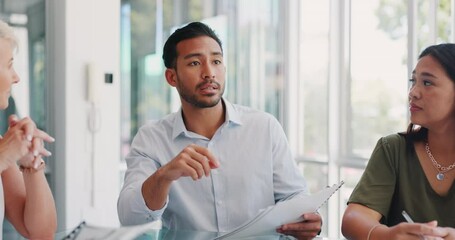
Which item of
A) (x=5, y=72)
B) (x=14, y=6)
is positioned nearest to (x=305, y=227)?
(x=5, y=72)

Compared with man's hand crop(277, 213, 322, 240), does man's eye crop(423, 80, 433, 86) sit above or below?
above

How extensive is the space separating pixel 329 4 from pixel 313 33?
25 centimetres

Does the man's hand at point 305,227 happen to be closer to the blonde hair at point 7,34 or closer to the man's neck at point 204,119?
the man's neck at point 204,119

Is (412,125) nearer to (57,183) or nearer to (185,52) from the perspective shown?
(185,52)

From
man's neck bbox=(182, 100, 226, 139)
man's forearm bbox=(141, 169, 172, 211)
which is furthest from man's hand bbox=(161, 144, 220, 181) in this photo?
man's neck bbox=(182, 100, 226, 139)

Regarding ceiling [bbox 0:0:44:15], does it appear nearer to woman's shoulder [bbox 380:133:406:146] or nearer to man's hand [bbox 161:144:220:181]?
man's hand [bbox 161:144:220:181]

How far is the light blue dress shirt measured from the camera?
2211mm

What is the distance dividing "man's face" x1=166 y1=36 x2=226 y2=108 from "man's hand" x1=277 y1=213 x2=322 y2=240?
0.56m

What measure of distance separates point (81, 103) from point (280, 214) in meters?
2.15

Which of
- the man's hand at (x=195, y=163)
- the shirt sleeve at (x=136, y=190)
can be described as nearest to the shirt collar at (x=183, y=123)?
the shirt sleeve at (x=136, y=190)

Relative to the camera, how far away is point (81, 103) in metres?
3.66

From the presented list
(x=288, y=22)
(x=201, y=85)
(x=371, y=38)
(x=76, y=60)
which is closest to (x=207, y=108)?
(x=201, y=85)

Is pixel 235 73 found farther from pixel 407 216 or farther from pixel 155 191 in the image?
pixel 407 216

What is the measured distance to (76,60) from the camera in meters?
3.64
